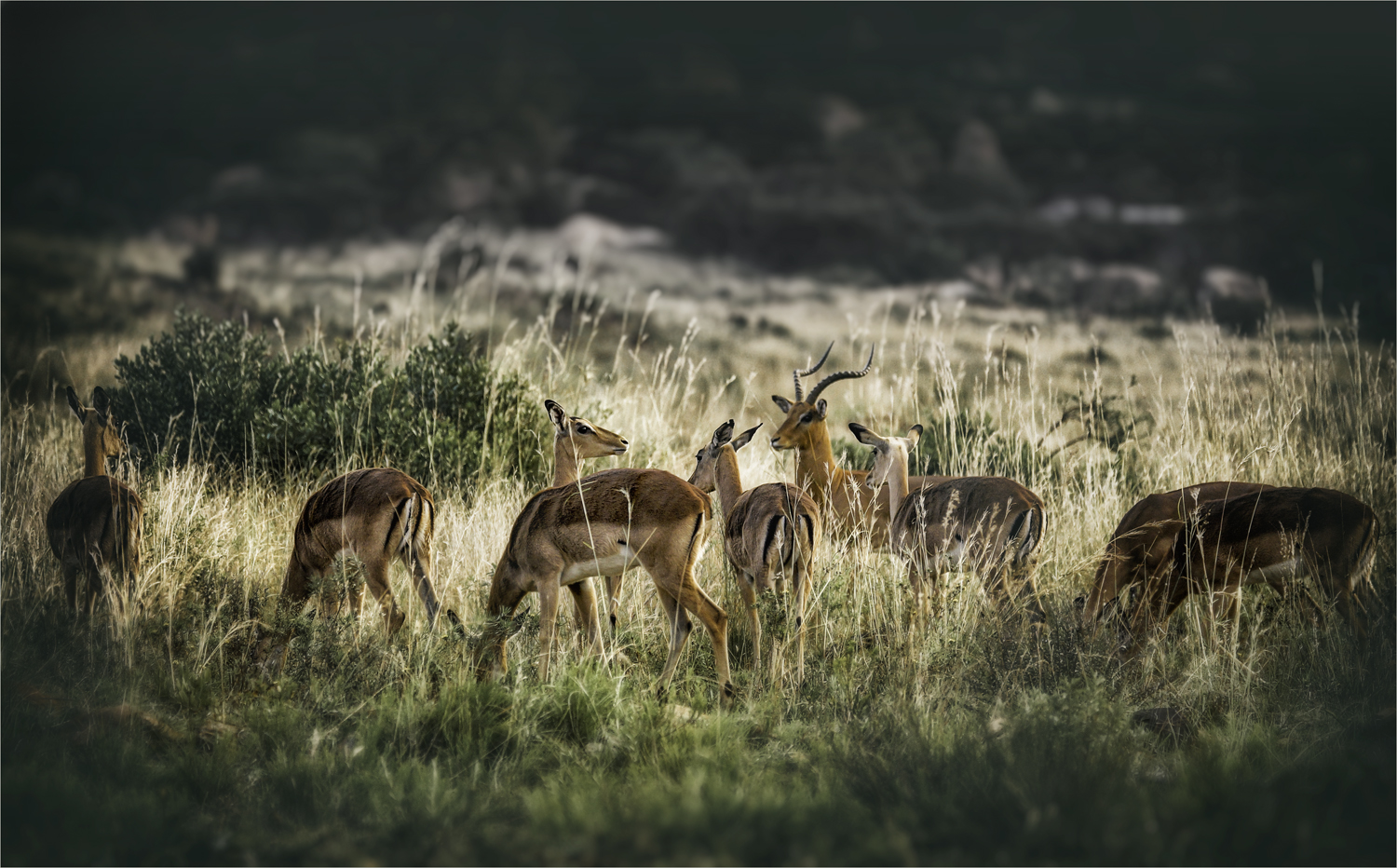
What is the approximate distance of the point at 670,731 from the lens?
491 cm

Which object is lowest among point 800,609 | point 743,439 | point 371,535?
point 800,609

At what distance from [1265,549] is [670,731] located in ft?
11.8

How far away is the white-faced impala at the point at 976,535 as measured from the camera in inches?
245

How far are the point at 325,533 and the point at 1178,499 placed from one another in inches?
210

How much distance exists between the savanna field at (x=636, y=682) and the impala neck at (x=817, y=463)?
1.77 ft

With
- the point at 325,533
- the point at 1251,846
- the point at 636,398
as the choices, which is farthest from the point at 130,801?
the point at 636,398

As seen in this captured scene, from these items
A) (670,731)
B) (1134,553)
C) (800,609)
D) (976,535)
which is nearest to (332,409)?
(800,609)

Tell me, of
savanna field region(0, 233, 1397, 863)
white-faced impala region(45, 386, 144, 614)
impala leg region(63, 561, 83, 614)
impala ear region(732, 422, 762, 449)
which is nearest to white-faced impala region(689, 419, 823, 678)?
savanna field region(0, 233, 1397, 863)

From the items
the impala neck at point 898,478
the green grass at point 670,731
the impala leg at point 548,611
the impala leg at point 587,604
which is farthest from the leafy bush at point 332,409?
the impala neck at point 898,478

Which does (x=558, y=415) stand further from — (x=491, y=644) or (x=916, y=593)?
(x=916, y=593)

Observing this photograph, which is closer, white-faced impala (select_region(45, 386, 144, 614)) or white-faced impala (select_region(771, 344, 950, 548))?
white-faced impala (select_region(45, 386, 144, 614))

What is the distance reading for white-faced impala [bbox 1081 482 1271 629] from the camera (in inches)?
241

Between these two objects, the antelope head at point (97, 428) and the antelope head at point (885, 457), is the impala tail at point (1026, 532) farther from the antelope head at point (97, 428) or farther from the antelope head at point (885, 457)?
the antelope head at point (97, 428)

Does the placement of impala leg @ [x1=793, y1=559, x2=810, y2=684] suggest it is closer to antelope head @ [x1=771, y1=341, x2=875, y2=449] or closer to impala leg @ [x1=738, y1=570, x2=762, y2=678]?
impala leg @ [x1=738, y1=570, x2=762, y2=678]
